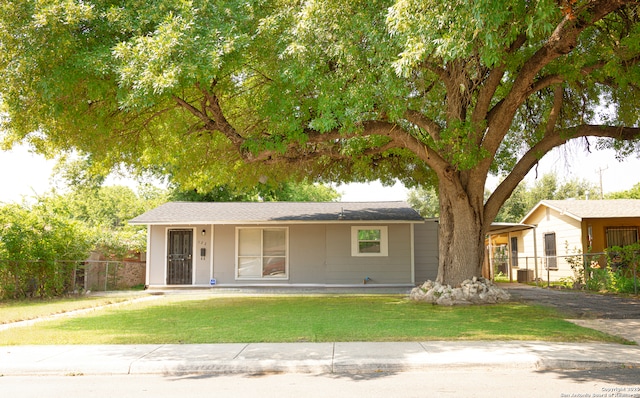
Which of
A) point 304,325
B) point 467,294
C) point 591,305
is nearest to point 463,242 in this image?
point 467,294

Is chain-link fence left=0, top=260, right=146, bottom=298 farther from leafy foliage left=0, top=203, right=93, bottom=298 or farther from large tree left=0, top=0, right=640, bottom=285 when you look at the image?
large tree left=0, top=0, right=640, bottom=285

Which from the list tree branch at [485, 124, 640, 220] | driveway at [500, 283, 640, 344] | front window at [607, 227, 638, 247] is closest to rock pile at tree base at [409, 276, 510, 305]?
driveway at [500, 283, 640, 344]

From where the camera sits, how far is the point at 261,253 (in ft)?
69.5

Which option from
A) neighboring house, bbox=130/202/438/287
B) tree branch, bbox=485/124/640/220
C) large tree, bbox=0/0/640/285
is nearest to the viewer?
large tree, bbox=0/0/640/285

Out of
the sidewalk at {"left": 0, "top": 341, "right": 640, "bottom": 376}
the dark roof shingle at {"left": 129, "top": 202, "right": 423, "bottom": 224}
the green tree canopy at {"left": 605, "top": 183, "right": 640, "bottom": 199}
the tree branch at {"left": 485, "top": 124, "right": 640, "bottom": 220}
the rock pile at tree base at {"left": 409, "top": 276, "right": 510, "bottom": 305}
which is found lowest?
the sidewalk at {"left": 0, "top": 341, "right": 640, "bottom": 376}

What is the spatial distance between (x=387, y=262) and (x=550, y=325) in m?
10.5

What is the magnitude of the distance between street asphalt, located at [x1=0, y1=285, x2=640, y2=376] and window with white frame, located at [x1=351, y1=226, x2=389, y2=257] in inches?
474

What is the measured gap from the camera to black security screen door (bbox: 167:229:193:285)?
21.2 metres

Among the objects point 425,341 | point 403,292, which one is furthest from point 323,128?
point 403,292

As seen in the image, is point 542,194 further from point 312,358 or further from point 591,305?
point 312,358

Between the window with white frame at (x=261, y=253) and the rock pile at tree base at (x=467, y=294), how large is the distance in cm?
796

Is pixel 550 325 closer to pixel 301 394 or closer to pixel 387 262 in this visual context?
pixel 301 394

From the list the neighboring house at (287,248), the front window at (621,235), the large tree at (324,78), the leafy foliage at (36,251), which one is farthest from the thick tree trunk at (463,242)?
the leafy foliage at (36,251)

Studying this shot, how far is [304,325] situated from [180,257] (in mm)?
12226
